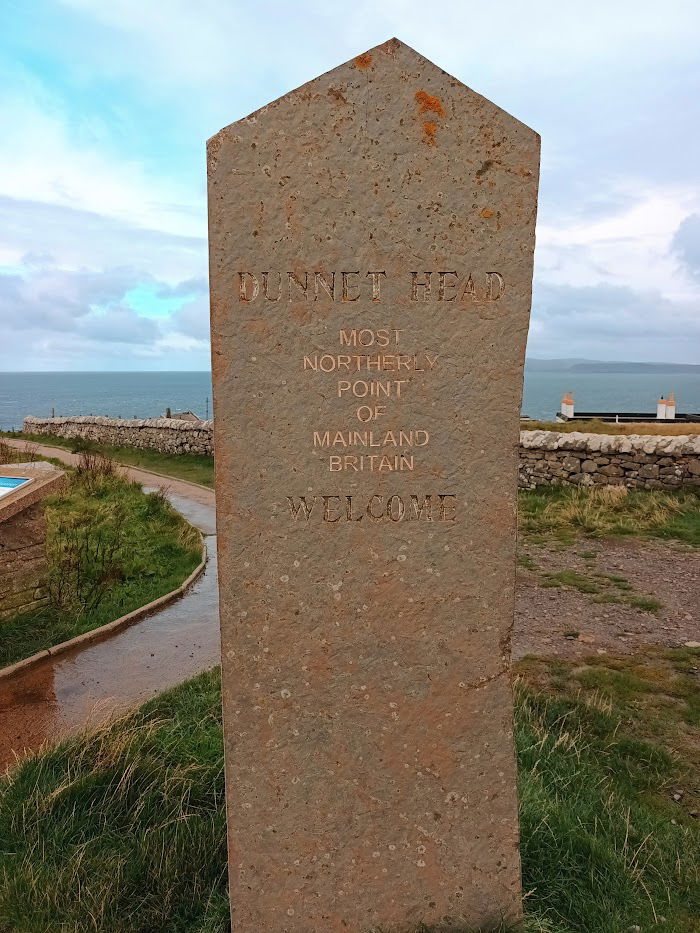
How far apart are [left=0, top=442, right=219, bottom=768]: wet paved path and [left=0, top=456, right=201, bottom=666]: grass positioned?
15.8 inches

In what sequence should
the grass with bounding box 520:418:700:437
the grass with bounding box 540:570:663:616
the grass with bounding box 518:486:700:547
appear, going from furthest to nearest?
the grass with bounding box 520:418:700:437 → the grass with bounding box 518:486:700:547 → the grass with bounding box 540:570:663:616

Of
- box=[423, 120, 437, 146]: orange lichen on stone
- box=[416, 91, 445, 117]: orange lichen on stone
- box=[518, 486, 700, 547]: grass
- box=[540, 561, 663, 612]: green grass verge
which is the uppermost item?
box=[416, 91, 445, 117]: orange lichen on stone

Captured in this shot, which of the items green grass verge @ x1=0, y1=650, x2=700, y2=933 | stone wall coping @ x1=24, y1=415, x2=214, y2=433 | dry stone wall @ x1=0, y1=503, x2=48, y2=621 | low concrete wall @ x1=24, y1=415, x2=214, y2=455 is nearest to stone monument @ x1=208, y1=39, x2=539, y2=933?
green grass verge @ x1=0, y1=650, x2=700, y2=933

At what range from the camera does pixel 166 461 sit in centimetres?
1867

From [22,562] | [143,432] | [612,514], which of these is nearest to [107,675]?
[22,562]

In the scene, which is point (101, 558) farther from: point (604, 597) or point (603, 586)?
point (603, 586)

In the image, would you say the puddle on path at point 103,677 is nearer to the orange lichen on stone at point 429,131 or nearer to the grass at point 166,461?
the orange lichen on stone at point 429,131

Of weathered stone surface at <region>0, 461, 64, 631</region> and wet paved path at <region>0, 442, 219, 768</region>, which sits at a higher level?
weathered stone surface at <region>0, 461, 64, 631</region>

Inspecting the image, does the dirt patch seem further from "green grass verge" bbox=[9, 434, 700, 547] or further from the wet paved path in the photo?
the wet paved path

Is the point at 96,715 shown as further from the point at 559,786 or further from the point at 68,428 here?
the point at 68,428

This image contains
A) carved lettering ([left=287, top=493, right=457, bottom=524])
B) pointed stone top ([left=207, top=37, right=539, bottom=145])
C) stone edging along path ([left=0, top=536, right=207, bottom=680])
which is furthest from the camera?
stone edging along path ([left=0, top=536, right=207, bottom=680])

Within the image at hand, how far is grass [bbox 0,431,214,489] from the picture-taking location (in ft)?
54.5

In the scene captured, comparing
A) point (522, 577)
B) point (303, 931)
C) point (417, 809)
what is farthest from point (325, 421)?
point (522, 577)

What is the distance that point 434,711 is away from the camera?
2.79 m
